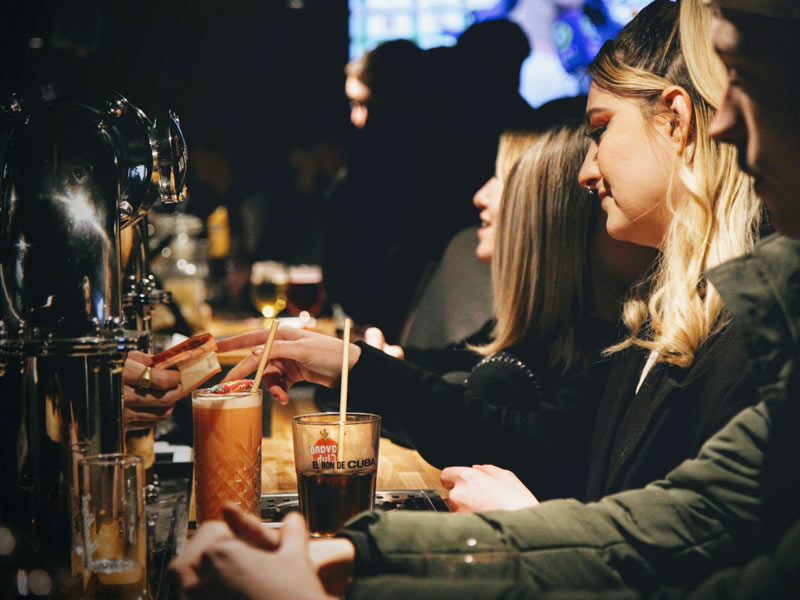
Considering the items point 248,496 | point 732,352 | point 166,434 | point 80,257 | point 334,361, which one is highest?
point 80,257

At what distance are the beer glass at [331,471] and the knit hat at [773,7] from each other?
2.26 feet

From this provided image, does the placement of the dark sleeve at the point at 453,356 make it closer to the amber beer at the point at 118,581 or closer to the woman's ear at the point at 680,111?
the woman's ear at the point at 680,111

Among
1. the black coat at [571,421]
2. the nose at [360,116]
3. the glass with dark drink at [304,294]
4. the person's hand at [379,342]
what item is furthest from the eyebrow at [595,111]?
the nose at [360,116]

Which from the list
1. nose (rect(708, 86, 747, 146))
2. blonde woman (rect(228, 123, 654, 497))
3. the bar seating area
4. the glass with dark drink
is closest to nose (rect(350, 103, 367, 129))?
the glass with dark drink

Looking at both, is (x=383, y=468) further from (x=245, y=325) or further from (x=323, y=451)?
(x=245, y=325)

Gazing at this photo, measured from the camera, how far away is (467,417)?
178 centimetres

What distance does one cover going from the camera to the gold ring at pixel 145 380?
136 cm

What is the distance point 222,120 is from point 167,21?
138cm

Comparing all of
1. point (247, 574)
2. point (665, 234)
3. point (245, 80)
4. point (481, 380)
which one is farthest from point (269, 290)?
point (245, 80)

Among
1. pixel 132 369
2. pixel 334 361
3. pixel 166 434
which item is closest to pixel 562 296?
pixel 334 361

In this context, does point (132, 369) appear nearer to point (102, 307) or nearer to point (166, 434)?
point (102, 307)

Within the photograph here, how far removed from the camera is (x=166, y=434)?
1892 millimetres

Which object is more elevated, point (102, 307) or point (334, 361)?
point (102, 307)

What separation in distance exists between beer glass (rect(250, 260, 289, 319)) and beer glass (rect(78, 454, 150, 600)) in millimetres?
2445
